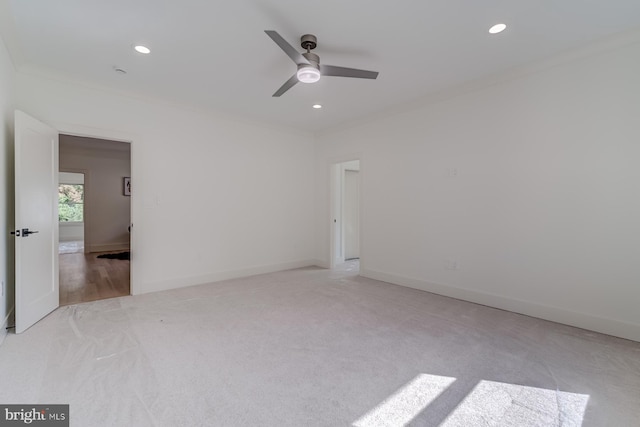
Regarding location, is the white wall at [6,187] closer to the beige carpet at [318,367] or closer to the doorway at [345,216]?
the beige carpet at [318,367]

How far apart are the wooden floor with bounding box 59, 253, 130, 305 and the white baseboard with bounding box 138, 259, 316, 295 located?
31 cm

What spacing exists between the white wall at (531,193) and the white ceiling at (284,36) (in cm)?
45

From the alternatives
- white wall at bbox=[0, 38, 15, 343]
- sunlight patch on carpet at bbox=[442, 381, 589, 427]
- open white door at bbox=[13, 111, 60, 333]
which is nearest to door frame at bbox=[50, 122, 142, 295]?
open white door at bbox=[13, 111, 60, 333]

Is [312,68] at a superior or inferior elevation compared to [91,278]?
superior

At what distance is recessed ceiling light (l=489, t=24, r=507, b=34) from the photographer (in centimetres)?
251

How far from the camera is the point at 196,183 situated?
4539 mm

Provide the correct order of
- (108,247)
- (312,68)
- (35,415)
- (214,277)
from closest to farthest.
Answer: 1. (35,415)
2. (312,68)
3. (214,277)
4. (108,247)

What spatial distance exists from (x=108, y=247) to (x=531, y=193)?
937 cm

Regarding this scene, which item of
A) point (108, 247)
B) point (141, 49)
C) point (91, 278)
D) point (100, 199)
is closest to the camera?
point (141, 49)

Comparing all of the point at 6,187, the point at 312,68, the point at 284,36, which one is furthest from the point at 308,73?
the point at 6,187

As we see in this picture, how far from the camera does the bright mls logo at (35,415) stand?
1.65m

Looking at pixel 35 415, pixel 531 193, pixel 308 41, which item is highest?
pixel 308 41

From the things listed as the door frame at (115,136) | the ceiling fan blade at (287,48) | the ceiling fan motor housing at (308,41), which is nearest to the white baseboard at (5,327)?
the door frame at (115,136)

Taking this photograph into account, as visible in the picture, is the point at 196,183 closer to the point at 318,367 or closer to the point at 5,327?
the point at 5,327
